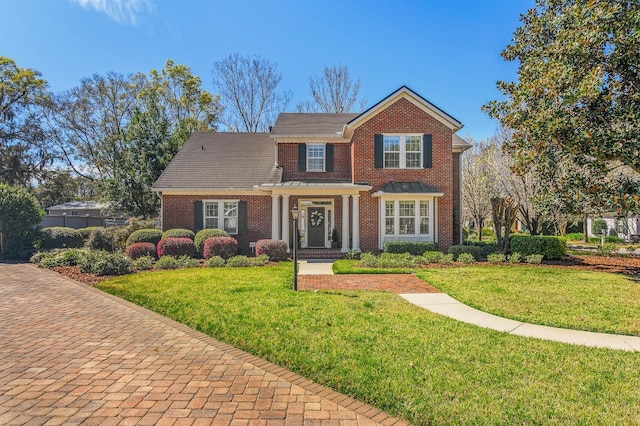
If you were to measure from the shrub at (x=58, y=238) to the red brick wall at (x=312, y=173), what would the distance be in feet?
35.7

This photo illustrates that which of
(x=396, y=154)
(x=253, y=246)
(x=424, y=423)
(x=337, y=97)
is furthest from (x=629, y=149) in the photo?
(x=337, y=97)

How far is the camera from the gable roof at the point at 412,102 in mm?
16547

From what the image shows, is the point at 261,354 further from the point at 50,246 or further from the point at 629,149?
the point at 50,246

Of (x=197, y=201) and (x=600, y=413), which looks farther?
(x=197, y=201)

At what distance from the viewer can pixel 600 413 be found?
3.42 meters

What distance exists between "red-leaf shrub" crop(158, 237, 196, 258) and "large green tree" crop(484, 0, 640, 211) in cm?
1244

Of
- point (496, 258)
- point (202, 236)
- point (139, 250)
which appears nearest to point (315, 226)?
point (202, 236)

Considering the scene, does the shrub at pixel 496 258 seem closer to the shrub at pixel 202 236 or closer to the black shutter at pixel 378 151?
the black shutter at pixel 378 151

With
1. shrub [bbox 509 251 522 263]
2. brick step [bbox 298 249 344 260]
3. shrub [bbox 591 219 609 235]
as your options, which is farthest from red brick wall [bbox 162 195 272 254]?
shrub [bbox 591 219 609 235]

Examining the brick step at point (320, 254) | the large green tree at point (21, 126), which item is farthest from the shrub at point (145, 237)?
the large green tree at point (21, 126)

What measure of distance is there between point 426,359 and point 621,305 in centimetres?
555

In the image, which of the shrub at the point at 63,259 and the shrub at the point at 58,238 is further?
the shrub at the point at 58,238

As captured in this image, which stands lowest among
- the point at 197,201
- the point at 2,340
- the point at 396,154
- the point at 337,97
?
the point at 2,340

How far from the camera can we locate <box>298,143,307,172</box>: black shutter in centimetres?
1831
